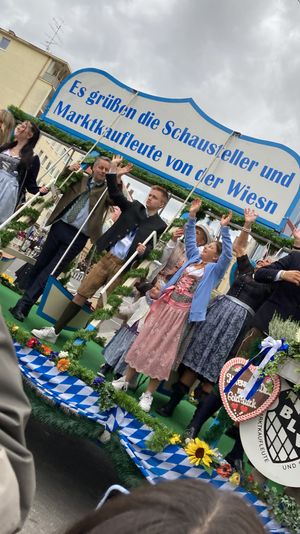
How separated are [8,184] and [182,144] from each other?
1.88 meters

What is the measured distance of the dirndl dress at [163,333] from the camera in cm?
395

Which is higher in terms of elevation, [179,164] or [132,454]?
[179,164]

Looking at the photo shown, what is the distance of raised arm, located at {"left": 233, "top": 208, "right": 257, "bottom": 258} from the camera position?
14.7 ft

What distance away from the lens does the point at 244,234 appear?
14.8 feet

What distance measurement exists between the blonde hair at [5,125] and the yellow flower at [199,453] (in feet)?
12.8

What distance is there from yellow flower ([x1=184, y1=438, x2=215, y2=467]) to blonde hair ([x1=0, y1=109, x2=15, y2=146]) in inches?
153

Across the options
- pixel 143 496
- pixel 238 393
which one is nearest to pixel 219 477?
pixel 238 393

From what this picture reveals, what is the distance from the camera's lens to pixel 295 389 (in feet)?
9.70

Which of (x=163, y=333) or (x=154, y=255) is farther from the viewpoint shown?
(x=154, y=255)

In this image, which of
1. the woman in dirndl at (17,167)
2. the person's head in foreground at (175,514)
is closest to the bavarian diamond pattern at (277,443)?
the person's head in foreground at (175,514)

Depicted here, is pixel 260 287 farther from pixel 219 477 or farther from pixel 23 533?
pixel 23 533

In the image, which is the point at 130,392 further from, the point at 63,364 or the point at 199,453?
the point at 199,453

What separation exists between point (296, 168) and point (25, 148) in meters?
2.83

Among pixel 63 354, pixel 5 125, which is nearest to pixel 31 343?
pixel 63 354
